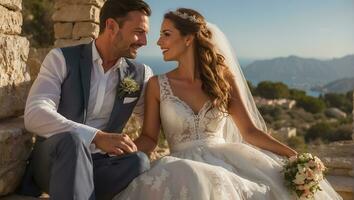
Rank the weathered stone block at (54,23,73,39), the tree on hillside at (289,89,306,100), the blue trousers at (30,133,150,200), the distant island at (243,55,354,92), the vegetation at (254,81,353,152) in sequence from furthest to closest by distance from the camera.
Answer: the distant island at (243,55,354,92) < the tree on hillside at (289,89,306,100) < the vegetation at (254,81,353,152) < the weathered stone block at (54,23,73,39) < the blue trousers at (30,133,150,200)

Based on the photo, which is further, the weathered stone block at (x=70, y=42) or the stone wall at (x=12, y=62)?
the weathered stone block at (x=70, y=42)

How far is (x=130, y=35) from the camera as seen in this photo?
128 inches

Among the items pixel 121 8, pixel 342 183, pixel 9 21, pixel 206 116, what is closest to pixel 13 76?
pixel 9 21

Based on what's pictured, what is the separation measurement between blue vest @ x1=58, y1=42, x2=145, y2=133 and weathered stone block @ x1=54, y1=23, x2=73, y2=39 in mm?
5119

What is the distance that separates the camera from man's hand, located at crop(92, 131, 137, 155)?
270cm

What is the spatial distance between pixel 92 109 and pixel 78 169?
759 millimetres

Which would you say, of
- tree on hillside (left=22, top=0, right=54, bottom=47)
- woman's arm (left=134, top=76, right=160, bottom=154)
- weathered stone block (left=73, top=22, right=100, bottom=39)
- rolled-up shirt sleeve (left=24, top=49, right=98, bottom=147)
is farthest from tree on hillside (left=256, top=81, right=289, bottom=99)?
rolled-up shirt sleeve (left=24, top=49, right=98, bottom=147)

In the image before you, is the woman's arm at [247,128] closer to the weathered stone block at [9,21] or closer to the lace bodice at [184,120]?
the lace bodice at [184,120]

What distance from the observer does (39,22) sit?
19.4 metres

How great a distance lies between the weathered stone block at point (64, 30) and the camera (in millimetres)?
8195

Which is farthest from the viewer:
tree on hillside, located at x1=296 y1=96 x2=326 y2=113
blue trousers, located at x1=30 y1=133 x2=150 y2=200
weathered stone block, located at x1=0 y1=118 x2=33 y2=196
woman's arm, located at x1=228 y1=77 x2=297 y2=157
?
tree on hillside, located at x1=296 y1=96 x2=326 y2=113

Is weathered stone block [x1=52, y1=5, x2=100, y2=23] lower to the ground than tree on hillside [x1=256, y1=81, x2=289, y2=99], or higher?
higher

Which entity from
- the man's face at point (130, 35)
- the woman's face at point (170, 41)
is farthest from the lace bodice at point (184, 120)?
the man's face at point (130, 35)

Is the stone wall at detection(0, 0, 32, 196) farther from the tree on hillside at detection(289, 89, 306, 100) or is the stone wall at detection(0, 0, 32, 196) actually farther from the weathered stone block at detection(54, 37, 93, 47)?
the tree on hillside at detection(289, 89, 306, 100)
